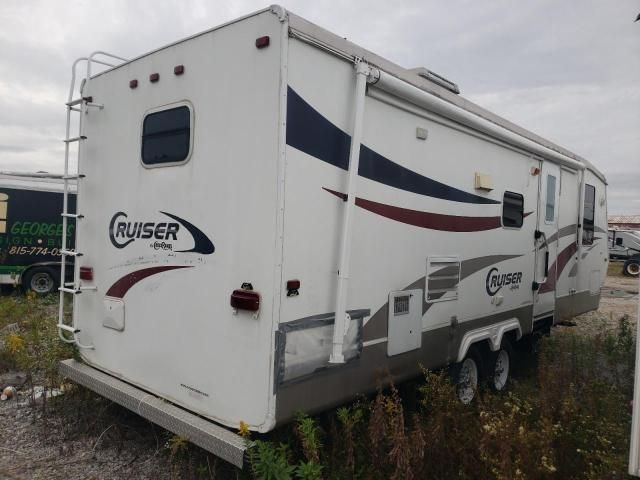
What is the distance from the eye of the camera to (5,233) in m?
10.6

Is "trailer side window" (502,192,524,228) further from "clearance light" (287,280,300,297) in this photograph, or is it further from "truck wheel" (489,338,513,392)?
"clearance light" (287,280,300,297)

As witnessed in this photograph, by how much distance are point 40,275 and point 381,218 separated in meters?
9.68

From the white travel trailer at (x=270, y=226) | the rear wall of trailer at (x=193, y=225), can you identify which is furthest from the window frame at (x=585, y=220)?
the rear wall of trailer at (x=193, y=225)

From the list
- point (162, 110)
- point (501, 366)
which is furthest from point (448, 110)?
point (501, 366)

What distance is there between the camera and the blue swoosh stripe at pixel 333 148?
9.96ft

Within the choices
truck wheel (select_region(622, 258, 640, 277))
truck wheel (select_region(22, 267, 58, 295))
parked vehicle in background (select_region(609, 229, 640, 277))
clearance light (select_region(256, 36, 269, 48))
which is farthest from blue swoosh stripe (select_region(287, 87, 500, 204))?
truck wheel (select_region(622, 258, 640, 277))

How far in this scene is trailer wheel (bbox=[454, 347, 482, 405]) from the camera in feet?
16.1

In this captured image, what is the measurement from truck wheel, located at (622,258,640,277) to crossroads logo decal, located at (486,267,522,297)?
1946cm

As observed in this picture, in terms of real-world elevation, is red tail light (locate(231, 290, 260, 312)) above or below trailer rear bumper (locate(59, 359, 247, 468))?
above

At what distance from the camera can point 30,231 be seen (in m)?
10.8

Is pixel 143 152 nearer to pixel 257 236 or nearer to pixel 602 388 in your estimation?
pixel 257 236

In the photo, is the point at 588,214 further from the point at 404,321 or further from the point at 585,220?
the point at 404,321

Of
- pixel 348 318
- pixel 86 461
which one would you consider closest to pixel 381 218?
pixel 348 318

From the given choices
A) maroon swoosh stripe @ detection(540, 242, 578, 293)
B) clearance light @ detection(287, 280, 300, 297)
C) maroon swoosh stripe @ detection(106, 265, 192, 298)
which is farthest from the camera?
maroon swoosh stripe @ detection(540, 242, 578, 293)
